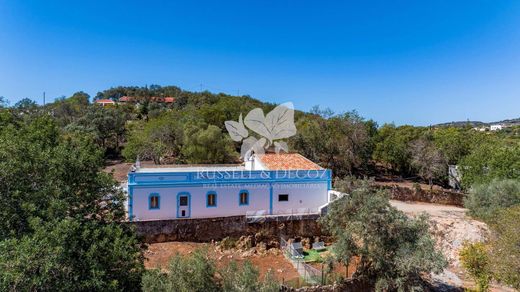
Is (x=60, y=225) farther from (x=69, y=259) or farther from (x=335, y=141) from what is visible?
(x=335, y=141)

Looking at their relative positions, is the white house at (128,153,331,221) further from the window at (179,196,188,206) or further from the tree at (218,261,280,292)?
the tree at (218,261,280,292)

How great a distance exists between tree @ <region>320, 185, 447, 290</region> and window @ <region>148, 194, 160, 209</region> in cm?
1179

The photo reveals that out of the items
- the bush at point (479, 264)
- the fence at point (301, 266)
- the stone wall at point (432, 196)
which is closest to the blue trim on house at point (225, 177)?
the fence at point (301, 266)

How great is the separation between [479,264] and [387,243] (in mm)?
4135

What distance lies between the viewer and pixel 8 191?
34.2 ft

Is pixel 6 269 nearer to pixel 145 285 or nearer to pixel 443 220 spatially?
pixel 145 285

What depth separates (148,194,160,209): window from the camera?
805 inches

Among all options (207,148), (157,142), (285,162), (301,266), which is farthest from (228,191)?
(157,142)

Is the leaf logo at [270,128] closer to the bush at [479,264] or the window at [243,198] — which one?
the window at [243,198]

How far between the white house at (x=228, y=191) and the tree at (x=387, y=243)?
25.1 feet

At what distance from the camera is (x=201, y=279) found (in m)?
9.88

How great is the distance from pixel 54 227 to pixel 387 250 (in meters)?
13.3

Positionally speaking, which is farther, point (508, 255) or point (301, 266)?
point (301, 266)

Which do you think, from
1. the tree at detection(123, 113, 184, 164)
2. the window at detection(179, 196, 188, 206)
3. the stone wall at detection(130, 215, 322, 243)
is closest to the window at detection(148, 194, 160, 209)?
the stone wall at detection(130, 215, 322, 243)
